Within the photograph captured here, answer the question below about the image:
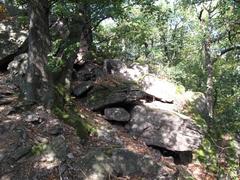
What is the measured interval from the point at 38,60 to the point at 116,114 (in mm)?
3629

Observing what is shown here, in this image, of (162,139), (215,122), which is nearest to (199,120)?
(215,122)

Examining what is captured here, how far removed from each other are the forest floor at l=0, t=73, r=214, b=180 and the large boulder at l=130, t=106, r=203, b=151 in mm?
402

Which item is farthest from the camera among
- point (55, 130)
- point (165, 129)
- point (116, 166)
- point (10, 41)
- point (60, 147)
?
point (10, 41)

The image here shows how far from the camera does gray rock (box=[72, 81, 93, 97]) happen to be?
13953 millimetres

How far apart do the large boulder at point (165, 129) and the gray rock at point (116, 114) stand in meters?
0.26

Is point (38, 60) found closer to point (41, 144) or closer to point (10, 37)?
point (41, 144)

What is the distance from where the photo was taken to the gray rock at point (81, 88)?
45.8 feet

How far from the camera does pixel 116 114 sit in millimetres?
13047

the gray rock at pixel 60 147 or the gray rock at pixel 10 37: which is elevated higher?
the gray rock at pixel 10 37

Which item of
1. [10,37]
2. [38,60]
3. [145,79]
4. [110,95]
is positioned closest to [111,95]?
[110,95]

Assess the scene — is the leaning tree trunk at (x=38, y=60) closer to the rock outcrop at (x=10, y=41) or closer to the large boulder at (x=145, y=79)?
the large boulder at (x=145, y=79)

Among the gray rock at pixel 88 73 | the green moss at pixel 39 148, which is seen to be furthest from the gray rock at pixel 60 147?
the gray rock at pixel 88 73

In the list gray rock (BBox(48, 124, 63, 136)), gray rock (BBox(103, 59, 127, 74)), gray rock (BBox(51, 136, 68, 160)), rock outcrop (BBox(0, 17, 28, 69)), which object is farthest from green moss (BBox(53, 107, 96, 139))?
rock outcrop (BBox(0, 17, 28, 69))

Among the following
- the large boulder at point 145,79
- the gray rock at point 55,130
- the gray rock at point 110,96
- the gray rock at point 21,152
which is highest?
the large boulder at point 145,79
